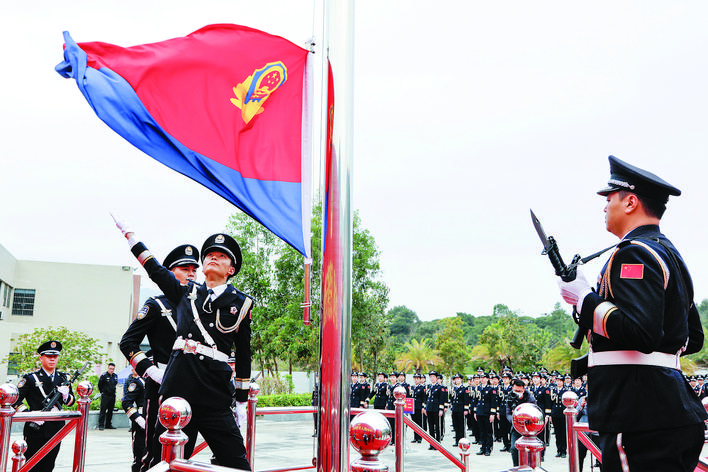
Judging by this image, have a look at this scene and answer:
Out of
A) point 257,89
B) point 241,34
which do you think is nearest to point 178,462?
point 257,89

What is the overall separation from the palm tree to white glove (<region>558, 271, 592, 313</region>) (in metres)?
43.7

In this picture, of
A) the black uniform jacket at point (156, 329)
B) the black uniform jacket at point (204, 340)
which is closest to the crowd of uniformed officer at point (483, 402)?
the black uniform jacket at point (156, 329)

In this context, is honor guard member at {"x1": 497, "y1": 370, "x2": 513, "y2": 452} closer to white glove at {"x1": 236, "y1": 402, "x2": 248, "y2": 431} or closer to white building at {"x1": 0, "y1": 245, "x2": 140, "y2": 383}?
white glove at {"x1": 236, "y1": 402, "x2": 248, "y2": 431}

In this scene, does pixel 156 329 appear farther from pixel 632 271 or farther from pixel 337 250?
pixel 632 271

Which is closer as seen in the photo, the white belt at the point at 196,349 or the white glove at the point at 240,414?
the white belt at the point at 196,349

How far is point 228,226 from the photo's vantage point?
29688 millimetres

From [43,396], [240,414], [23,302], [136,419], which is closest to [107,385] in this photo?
[43,396]

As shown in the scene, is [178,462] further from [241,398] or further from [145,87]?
[145,87]

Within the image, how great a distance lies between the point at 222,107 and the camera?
403 centimetres

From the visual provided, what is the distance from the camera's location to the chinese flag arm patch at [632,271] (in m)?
2.48

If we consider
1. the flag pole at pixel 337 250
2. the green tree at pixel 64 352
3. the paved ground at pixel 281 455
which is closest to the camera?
the flag pole at pixel 337 250

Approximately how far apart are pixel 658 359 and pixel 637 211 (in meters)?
0.67

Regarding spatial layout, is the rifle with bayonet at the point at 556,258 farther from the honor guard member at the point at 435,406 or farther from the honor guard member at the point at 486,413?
the honor guard member at the point at 435,406

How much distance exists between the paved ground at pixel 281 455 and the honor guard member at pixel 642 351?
6.92 meters
